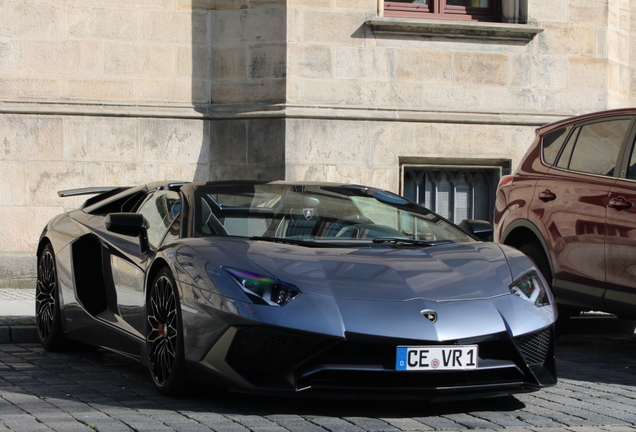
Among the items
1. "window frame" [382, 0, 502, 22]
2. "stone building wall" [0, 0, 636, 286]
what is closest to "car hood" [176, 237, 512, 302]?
"stone building wall" [0, 0, 636, 286]

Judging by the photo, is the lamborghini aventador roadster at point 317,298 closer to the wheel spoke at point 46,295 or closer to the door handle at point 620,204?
the wheel spoke at point 46,295

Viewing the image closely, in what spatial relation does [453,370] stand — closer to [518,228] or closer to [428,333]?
[428,333]

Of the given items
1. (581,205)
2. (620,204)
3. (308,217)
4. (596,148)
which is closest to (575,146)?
(596,148)

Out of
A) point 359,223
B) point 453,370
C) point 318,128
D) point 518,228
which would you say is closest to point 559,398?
point 453,370

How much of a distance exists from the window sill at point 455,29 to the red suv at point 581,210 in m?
4.05

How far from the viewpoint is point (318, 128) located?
11852 millimetres

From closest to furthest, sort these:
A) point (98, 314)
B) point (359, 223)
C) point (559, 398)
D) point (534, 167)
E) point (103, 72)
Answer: point (559, 398) < point (359, 223) < point (98, 314) < point (534, 167) < point (103, 72)

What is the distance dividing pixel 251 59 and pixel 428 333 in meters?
7.73

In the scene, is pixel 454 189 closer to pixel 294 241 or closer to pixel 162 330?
pixel 294 241

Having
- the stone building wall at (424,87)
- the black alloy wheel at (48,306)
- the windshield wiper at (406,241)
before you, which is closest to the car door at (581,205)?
the windshield wiper at (406,241)

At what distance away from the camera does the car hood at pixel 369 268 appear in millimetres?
4996

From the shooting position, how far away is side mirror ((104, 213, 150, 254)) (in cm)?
587

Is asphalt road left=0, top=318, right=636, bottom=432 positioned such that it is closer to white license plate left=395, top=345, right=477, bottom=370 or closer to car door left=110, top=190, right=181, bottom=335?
white license plate left=395, top=345, right=477, bottom=370

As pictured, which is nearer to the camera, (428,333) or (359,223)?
(428,333)
